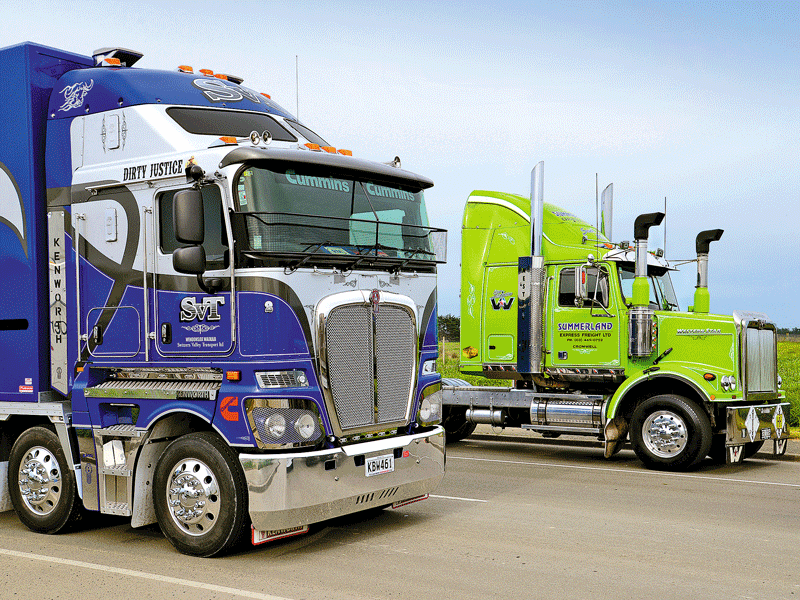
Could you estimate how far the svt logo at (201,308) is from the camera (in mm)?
6762

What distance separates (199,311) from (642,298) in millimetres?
7397

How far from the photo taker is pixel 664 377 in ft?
39.2

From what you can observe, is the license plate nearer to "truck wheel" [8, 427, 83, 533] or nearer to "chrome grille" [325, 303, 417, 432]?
"chrome grille" [325, 303, 417, 432]

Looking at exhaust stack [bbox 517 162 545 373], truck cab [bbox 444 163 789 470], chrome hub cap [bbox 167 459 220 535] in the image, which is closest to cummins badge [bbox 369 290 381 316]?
chrome hub cap [bbox 167 459 220 535]

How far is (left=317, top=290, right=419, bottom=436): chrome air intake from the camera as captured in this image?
275 inches

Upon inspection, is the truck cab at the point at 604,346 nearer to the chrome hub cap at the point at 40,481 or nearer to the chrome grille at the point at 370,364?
the chrome grille at the point at 370,364

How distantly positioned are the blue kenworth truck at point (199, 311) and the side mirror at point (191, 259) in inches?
0.5

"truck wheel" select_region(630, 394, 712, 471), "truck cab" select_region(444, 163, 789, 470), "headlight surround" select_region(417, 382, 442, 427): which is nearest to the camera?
"headlight surround" select_region(417, 382, 442, 427)

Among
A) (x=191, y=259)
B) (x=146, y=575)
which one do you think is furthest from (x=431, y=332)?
(x=146, y=575)

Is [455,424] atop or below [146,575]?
below

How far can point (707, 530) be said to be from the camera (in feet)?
25.9

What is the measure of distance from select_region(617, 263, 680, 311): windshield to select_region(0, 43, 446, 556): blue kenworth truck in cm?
518

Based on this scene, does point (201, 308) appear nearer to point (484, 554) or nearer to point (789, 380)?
point (484, 554)

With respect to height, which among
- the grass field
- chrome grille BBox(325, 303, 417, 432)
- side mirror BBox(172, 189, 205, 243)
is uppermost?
side mirror BBox(172, 189, 205, 243)
